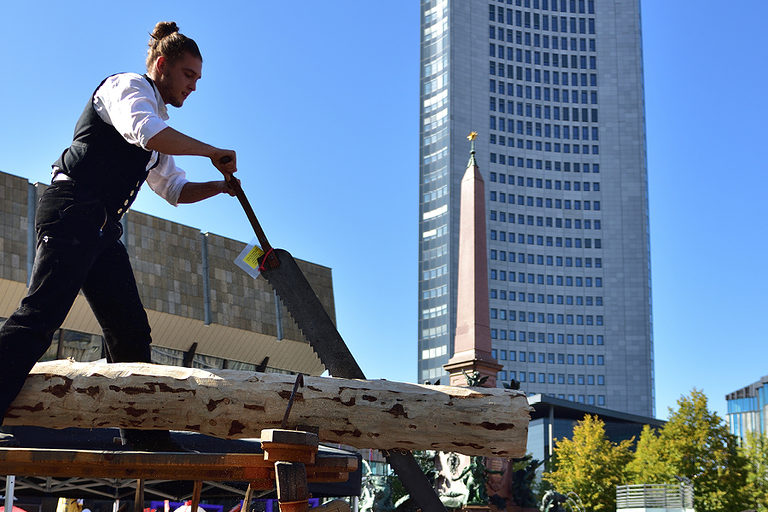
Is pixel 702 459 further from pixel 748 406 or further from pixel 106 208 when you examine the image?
pixel 748 406

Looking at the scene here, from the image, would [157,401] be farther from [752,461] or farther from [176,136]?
[752,461]

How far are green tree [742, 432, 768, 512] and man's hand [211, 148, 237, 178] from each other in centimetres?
3572

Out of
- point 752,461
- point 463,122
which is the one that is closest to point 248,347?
point 752,461

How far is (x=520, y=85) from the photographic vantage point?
128125mm

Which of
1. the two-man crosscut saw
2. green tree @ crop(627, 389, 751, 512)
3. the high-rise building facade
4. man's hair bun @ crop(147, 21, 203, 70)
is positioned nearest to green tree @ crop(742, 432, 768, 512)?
green tree @ crop(627, 389, 751, 512)

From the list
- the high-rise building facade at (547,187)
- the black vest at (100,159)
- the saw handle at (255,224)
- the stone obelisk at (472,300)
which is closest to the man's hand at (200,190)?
the saw handle at (255,224)

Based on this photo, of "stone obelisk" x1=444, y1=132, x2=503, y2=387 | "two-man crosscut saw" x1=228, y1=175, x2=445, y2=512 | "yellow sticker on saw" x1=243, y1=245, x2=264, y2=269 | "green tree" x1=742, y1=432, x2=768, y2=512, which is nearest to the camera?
"two-man crosscut saw" x1=228, y1=175, x2=445, y2=512

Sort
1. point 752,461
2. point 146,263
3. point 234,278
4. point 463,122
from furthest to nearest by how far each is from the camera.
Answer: point 463,122 → point 234,278 → point 146,263 → point 752,461

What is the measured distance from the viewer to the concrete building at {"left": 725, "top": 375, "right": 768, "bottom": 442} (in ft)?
272

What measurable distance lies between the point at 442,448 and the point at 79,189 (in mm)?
2234

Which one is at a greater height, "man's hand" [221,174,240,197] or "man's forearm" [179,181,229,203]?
"man's forearm" [179,181,229,203]

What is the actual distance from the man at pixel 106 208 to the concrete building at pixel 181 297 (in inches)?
1194

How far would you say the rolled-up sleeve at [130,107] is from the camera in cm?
369

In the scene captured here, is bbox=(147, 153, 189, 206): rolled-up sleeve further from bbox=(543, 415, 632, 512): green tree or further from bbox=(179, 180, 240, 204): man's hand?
bbox=(543, 415, 632, 512): green tree
